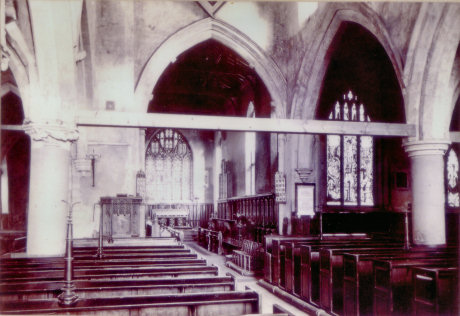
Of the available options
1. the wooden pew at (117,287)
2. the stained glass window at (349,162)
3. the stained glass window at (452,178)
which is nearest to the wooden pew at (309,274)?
the wooden pew at (117,287)

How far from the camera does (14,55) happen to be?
28.1 feet

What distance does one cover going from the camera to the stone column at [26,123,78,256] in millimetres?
7500

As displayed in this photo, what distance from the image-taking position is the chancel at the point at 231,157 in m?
5.12

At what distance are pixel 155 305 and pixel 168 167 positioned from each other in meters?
21.7

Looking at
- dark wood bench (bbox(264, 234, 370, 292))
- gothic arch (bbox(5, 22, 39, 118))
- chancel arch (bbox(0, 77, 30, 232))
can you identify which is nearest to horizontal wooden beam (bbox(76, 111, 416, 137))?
gothic arch (bbox(5, 22, 39, 118))

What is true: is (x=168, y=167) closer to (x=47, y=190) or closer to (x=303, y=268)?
(x=47, y=190)

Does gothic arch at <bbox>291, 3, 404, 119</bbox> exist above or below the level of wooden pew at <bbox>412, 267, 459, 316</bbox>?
above

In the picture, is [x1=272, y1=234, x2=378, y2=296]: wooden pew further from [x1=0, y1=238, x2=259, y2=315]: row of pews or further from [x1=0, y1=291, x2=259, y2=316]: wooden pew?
[x1=0, y1=291, x2=259, y2=316]: wooden pew

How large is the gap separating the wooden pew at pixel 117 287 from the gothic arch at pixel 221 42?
952 centimetres

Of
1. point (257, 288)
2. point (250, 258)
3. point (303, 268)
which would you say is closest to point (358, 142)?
point (250, 258)

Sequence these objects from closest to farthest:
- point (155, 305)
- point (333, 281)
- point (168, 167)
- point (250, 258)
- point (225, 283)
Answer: point (155, 305) → point (225, 283) → point (333, 281) → point (250, 258) → point (168, 167)

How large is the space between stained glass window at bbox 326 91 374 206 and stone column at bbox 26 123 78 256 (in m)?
10.7

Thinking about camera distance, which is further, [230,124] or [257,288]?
[257,288]

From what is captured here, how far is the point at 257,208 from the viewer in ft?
57.1
